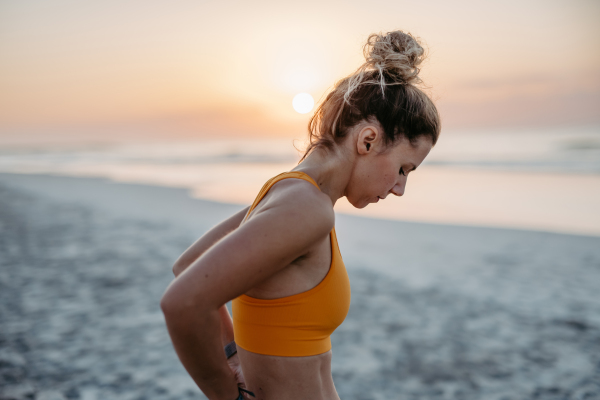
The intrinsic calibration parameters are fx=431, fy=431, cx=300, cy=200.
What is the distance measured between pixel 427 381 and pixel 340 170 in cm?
304

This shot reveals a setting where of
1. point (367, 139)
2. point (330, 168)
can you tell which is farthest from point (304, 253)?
point (367, 139)

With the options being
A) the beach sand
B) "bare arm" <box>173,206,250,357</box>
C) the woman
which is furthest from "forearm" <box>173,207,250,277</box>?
the beach sand

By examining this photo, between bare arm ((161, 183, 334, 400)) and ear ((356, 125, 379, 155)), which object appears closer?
bare arm ((161, 183, 334, 400))

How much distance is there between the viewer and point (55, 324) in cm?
483

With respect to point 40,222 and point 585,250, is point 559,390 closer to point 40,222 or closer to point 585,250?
point 585,250

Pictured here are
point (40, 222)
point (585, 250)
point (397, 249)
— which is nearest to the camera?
point (585, 250)

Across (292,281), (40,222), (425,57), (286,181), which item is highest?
(425,57)

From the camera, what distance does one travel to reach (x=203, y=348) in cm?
128

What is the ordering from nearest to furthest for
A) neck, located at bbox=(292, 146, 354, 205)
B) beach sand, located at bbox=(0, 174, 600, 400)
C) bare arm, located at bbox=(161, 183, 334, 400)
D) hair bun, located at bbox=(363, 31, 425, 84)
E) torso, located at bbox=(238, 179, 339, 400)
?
bare arm, located at bbox=(161, 183, 334, 400), torso, located at bbox=(238, 179, 339, 400), neck, located at bbox=(292, 146, 354, 205), hair bun, located at bbox=(363, 31, 425, 84), beach sand, located at bbox=(0, 174, 600, 400)

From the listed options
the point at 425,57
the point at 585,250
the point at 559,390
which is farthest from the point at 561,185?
the point at 425,57

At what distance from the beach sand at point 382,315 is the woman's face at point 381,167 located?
264 cm

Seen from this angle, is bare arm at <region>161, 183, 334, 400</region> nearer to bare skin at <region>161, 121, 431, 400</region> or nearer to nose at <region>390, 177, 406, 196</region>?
bare skin at <region>161, 121, 431, 400</region>

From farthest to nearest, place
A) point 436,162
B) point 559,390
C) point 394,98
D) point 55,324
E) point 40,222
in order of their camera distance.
Result: point 436,162 < point 40,222 < point 55,324 < point 559,390 < point 394,98

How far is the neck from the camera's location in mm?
1596
